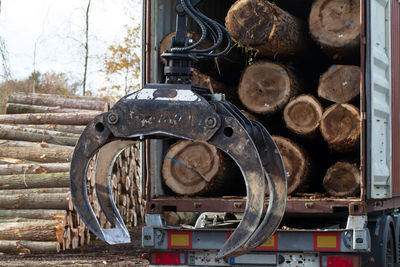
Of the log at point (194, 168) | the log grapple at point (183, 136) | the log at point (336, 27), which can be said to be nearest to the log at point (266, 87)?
the log at point (336, 27)

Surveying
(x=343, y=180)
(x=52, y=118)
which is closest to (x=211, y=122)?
(x=343, y=180)

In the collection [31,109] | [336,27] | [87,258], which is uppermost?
[336,27]

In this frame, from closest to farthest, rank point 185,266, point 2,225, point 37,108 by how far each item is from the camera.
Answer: point 185,266 → point 2,225 → point 37,108

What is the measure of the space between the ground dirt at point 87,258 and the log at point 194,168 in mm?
2559

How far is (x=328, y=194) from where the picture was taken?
7.36 meters

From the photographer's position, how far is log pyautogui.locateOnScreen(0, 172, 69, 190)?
11.7m

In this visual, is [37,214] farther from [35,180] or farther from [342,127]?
[342,127]

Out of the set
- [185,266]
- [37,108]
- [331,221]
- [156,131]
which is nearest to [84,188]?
[156,131]

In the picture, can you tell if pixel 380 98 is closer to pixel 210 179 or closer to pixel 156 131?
pixel 210 179

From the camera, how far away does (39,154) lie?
12375mm

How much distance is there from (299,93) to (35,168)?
5.78m

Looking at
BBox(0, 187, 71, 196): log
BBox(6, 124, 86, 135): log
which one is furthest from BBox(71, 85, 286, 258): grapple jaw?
BBox(6, 124, 86, 135): log

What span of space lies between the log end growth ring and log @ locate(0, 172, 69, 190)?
5.69 metres

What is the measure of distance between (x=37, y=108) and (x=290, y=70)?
8138mm
